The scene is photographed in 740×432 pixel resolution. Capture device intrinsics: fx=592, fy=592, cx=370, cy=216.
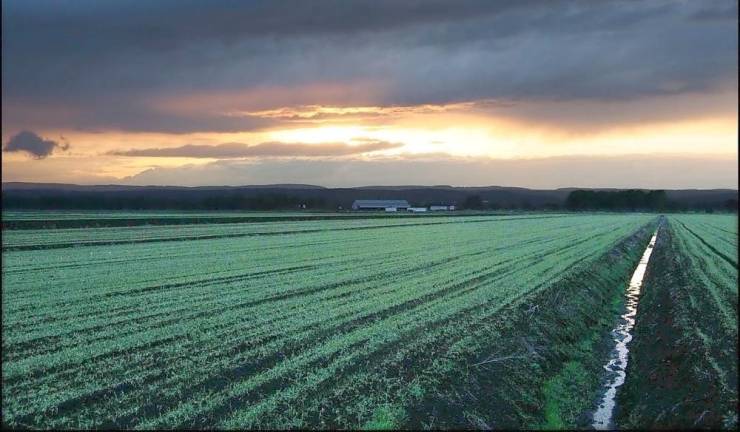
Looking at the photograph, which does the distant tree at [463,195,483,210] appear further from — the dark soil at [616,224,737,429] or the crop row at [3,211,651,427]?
the dark soil at [616,224,737,429]

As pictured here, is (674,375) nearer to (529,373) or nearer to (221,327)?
(529,373)

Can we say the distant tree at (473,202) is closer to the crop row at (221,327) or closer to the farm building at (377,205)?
the farm building at (377,205)

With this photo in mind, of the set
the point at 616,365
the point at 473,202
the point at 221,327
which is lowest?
the point at 616,365

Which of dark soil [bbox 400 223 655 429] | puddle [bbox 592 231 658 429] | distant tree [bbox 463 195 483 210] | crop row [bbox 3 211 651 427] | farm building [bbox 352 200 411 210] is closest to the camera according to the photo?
crop row [bbox 3 211 651 427]

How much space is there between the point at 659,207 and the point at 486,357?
181 m

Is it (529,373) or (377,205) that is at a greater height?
(377,205)

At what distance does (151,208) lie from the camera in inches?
4707

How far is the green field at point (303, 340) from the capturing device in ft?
31.7

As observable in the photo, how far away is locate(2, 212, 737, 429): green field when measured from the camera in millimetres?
9664

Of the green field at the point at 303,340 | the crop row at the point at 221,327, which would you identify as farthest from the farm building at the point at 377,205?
the green field at the point at 303,340

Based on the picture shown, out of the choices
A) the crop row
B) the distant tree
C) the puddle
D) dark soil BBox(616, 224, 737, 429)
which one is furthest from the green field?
the distant tree

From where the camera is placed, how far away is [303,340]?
13.4 m

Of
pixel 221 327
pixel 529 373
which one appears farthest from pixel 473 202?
pixel 529 373

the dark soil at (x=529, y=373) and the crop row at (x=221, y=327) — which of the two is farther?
the dark soil at (x=529, y=373)
